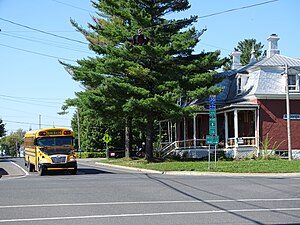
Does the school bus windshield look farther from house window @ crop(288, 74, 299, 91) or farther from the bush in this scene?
the bush

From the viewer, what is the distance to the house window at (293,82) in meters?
41.6

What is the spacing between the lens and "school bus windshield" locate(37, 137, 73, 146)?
92.2 feet

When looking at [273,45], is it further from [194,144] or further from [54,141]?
[54,141]

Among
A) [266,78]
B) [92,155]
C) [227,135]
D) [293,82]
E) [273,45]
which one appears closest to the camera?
[266,78]

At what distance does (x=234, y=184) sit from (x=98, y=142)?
51.8 m

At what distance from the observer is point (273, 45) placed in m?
46.9

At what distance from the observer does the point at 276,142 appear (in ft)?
133

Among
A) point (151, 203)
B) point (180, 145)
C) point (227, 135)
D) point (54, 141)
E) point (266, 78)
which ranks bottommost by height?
point (151, 203)

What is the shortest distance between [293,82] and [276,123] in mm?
3955

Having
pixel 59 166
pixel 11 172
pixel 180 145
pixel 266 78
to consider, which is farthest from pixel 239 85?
pixel 59 166

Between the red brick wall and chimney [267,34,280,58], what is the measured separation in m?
7.06

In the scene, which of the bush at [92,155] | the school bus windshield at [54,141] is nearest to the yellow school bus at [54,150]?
the school bus windshield at [54,141]

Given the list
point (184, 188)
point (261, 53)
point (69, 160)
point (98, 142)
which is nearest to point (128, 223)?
point (184, 188)

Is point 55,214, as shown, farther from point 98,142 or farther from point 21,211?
point 98,142
